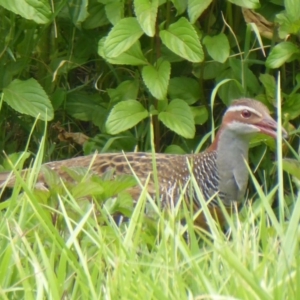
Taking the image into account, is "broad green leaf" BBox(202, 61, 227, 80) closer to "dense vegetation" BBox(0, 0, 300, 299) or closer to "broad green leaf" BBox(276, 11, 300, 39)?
"dense vegetation" BBox(0, 0, 300, 299)

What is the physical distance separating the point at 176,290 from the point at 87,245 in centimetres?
55

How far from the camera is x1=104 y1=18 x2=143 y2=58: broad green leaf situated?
4016mm

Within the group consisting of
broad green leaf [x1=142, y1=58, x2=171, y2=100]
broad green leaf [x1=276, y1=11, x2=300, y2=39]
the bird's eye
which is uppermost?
broad green leaf [x1=276, y1=11, x2=300, y2=39]

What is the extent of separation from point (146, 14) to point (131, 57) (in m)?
0.30

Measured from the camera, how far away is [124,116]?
4.27 m

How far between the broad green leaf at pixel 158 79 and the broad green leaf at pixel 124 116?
172 mm

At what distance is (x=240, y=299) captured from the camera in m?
2.08

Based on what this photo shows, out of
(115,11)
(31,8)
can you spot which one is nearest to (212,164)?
(115,11)

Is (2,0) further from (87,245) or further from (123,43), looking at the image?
(87,245)

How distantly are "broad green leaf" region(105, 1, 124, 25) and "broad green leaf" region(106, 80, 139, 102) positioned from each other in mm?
423

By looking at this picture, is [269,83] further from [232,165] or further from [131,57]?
[131,57]

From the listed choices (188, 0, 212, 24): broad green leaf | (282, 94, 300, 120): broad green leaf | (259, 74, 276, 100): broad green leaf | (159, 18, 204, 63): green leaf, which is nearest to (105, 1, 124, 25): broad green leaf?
(159, 18, 204, 63): green leaf

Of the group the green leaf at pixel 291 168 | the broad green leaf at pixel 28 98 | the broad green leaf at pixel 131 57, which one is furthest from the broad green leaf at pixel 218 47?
the green leaf at pixel 291 168

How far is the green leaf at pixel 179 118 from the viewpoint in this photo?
421 cm
